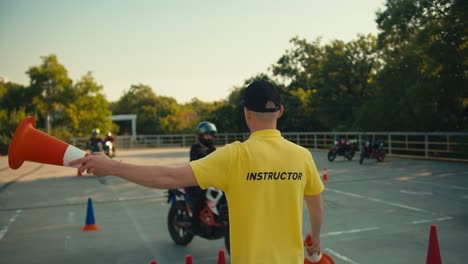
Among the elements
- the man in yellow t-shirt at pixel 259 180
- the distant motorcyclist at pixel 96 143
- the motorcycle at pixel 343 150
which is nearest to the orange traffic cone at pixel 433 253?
the man in yellow t-shirt at pixel 259 180

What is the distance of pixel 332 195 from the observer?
11398 mm

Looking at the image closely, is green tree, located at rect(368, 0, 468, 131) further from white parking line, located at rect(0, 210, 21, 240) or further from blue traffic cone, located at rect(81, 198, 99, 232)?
white parking line, located at rect(0, 210, 21, 240)

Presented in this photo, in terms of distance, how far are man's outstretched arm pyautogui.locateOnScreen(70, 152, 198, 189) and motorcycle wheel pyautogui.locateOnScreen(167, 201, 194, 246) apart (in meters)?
4.84

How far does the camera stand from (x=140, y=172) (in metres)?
2.07

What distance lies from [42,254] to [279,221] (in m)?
5.55

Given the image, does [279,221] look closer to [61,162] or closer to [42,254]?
[61,162]

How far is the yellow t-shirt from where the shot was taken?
2.17 metres

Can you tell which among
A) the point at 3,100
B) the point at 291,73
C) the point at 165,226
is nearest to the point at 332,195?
the point at 165,226

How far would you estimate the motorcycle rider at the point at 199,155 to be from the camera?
6395 mm

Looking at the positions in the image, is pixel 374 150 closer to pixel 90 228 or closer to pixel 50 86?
pixel 90 228

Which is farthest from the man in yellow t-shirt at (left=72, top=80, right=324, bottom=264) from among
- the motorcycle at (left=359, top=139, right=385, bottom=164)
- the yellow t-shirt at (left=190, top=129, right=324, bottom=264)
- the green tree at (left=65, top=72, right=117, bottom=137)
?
the green tree at (left=65, top=72, right=117, bottom=137)

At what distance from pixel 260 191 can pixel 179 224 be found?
4.93 metres

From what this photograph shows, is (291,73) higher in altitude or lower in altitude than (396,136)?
higher

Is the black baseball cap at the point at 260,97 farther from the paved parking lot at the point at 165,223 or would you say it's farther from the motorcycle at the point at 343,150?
the motorcycle at the point at 343,150
